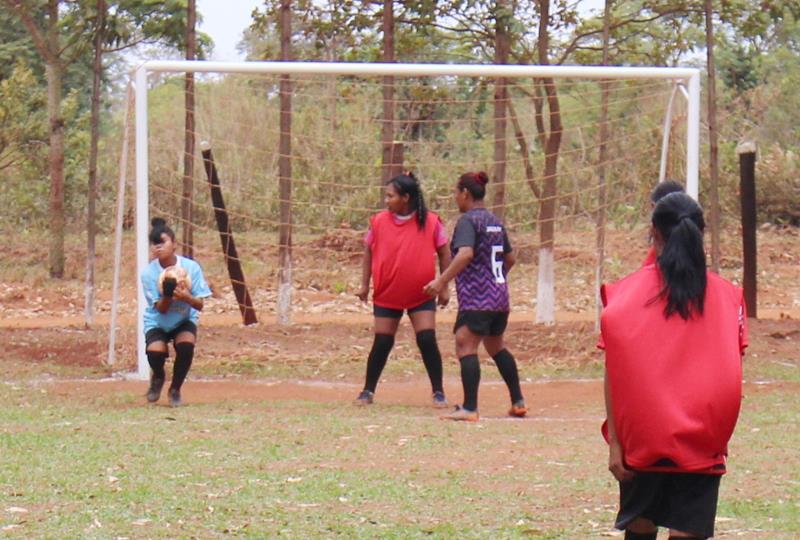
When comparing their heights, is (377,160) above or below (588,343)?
above

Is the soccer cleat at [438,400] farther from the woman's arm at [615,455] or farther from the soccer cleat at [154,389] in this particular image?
the woman's arm at [615,455]

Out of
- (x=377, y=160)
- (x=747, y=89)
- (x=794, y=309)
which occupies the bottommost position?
(x=794, y=309)

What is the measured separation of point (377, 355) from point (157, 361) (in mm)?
1569

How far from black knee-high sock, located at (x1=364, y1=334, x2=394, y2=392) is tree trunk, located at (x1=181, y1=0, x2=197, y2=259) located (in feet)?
13.0

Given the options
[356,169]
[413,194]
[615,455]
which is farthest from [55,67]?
[615,455]

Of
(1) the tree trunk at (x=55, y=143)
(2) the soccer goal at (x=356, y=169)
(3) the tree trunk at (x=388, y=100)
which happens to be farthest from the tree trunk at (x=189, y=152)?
(1) the tree trunk at (x=55, y=143)

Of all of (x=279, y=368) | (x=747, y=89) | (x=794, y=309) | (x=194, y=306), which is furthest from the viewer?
(x=747, y=89)

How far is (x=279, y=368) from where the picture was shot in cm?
1341

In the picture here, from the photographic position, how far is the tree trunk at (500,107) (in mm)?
15492

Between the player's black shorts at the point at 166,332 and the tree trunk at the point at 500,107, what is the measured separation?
566 centimetres

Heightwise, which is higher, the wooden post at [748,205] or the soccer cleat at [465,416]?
the wooden post at [748,205]

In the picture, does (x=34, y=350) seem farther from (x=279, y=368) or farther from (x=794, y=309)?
(x=794, y=309)

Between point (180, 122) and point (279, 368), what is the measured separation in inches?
235

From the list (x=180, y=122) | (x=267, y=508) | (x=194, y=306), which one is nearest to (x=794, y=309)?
(x=180, y=122)
